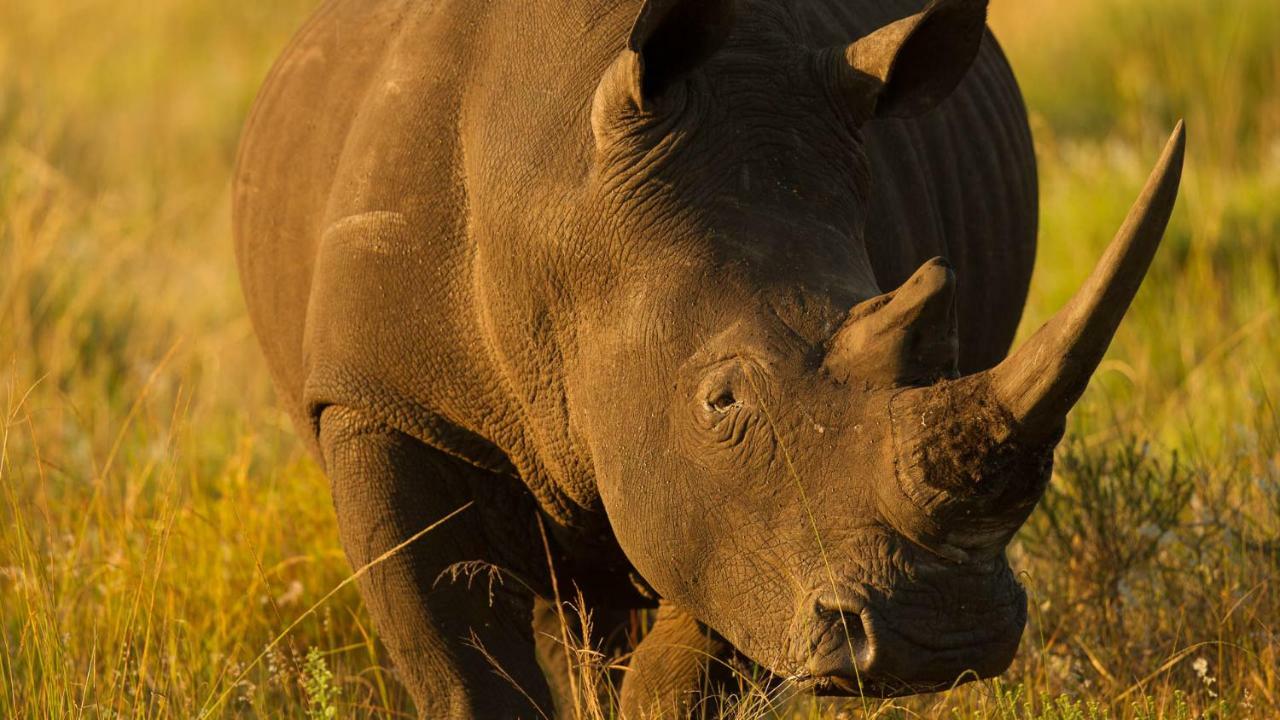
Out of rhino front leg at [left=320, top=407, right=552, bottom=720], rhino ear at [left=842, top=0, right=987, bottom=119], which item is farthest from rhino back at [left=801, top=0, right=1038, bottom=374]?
rhino front leg at [left=320, top=407, right=552, bottom=720]

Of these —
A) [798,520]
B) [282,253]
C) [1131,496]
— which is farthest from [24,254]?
[798,520]

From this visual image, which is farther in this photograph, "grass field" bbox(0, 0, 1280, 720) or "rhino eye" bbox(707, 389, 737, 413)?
"grass field" bbox(0, 0, 1280, 720)

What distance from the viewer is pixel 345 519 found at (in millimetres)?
4102

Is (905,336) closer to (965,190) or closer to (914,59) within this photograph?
(914,59)

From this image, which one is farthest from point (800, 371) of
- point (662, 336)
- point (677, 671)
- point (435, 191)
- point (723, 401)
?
point (677, 671)

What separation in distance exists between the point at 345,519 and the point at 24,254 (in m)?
3.58

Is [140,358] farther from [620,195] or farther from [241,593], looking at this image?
[620,195]

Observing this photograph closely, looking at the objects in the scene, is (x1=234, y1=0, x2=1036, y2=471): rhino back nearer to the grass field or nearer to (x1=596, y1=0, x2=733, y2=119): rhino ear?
(x1=596, y1=0, x2=733, y2=119): rhino ear

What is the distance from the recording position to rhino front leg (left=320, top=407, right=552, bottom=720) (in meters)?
4.02

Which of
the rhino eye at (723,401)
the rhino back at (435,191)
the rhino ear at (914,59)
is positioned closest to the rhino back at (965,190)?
the rhino back at (435,191)

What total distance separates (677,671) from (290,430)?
3.20 m

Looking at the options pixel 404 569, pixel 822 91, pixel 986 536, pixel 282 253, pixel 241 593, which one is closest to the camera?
pixel 986 536

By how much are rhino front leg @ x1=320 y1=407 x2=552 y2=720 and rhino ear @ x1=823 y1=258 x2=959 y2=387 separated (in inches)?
43.5

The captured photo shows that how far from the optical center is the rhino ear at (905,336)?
310cm
